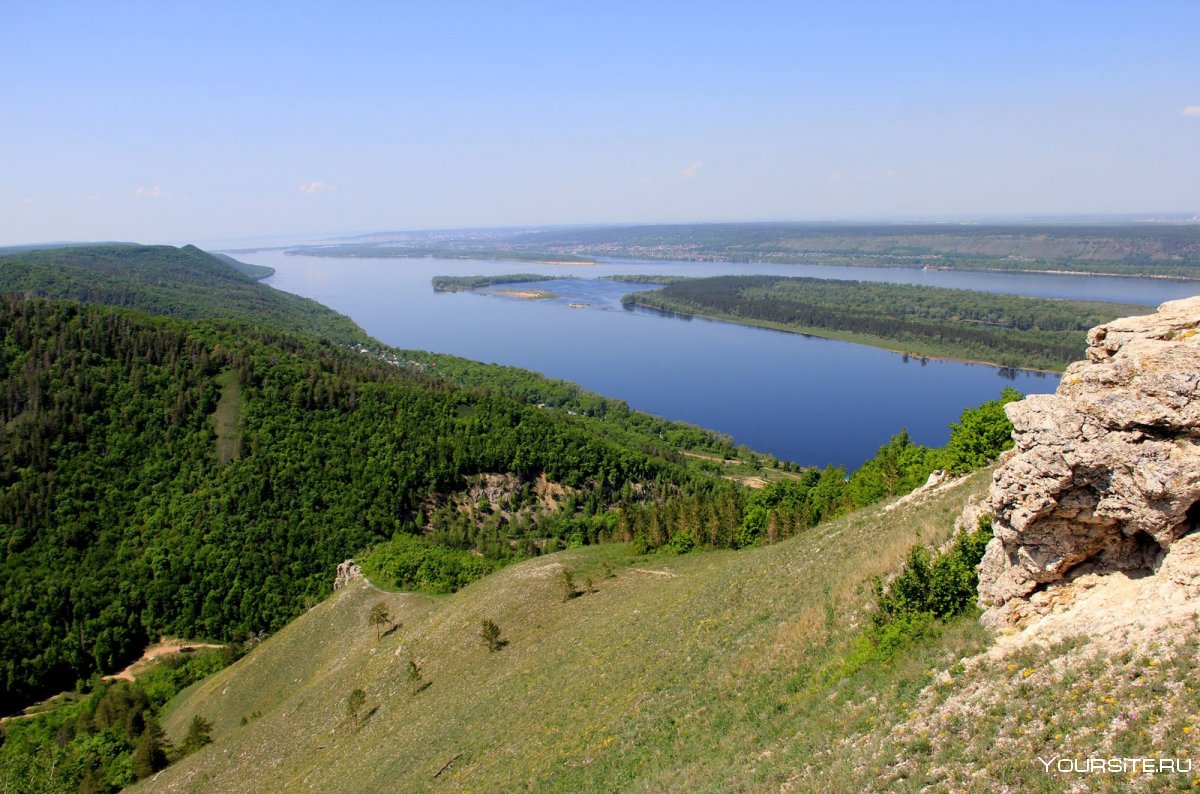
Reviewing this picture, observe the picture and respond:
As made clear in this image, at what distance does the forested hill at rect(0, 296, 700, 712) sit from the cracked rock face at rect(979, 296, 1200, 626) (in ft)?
215

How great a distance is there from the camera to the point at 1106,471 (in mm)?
13695

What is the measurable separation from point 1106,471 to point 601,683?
17.2 meters

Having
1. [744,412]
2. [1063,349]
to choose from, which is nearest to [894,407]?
[744,412]

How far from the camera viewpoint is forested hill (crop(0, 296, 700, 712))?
2790 inches

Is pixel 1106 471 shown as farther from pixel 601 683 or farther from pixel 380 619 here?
pixel 380 619

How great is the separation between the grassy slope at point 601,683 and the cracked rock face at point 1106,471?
236 centimetres

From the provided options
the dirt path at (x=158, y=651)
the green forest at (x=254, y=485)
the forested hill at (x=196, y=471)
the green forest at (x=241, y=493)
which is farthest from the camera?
the forested hill at (x=196, y=471)

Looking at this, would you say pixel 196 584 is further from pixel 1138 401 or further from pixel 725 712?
pixel 1138 401

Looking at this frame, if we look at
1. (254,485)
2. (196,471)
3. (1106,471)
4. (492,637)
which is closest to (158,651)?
(254,485)

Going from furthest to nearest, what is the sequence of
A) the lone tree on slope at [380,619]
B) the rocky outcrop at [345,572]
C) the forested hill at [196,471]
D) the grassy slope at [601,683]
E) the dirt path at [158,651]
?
the forested hill at [196,471] < the dirt path at [158,651] < the rocky outcrop at [345,572] < the lone tree on slope at [380,619] < the grassy slope at [601,683]

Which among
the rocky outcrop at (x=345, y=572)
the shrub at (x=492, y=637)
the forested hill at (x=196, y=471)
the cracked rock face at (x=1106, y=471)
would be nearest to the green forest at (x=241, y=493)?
the forested hill at (x=196, y=471)

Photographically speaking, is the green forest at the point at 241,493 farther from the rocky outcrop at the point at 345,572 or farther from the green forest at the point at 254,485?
the rocky outcrop at the point at 345,572

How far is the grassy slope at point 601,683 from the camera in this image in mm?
16484

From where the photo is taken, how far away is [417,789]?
2269 centimetres
